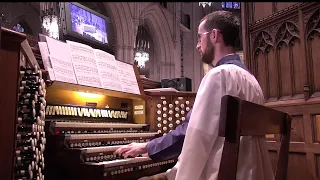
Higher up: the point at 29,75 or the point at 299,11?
the point at 299,11

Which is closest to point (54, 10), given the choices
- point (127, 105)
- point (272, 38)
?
point (127, 105)

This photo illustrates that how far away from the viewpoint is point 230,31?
2.02 m

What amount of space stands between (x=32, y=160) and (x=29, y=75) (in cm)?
51

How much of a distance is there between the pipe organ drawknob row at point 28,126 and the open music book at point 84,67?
0.62 meters

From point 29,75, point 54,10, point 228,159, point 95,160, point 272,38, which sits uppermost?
point 54,10

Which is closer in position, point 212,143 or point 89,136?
point 212,143

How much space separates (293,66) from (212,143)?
2278mm

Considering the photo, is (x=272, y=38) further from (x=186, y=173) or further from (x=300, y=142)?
(x=186, y=173)

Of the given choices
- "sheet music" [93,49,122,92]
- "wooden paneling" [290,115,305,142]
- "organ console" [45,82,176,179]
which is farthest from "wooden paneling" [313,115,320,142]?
"sheet music" [93,49,122,92]

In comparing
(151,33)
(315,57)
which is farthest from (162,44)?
(315,57)

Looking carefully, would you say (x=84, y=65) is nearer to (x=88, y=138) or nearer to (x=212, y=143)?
(x=88, y=138)

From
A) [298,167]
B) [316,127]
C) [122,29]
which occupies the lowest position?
[298,167]

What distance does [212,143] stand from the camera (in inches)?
62.9

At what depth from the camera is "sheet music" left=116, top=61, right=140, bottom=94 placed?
11.3 feet
